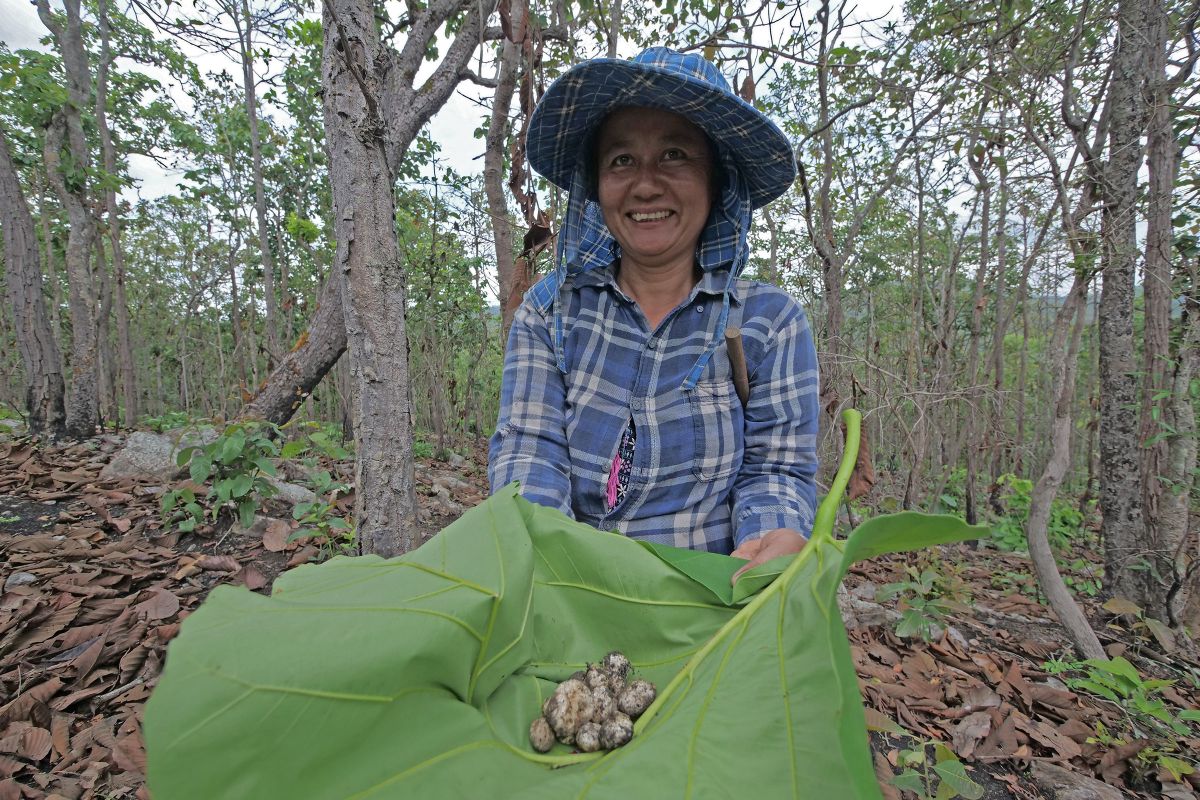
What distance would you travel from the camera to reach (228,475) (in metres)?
3.16

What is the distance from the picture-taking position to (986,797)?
67.9 inches

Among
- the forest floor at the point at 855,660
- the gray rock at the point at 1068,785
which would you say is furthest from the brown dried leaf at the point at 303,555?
the gray rock at the point at 1068,785

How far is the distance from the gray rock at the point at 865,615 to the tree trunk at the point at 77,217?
650 cm

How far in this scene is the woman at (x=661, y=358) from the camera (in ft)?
4.20

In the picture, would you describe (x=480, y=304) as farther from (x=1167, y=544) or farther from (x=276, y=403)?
(x=1167, y=544)

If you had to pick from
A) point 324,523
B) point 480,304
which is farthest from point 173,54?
point 324,523

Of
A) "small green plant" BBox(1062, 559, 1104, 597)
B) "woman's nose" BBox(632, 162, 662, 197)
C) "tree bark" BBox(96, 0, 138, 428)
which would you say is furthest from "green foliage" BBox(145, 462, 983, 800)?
"tree bark" BBox(96, 0, 138, 428)

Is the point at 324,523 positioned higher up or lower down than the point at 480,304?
lower down

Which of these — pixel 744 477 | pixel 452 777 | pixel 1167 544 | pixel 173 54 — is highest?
pixel 173 54

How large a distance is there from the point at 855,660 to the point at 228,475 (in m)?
3.37

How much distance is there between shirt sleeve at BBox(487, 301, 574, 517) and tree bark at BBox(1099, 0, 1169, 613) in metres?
3.22

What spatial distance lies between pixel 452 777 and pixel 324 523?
286 centimetres

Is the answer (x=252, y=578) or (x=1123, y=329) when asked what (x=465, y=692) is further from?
(x=1123, y=329)

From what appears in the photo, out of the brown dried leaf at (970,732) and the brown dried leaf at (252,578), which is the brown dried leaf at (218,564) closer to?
the brown dried leaf at (252,578)
